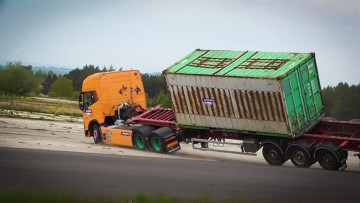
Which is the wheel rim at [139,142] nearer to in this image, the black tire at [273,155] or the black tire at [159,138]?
the black tire at [159,138]

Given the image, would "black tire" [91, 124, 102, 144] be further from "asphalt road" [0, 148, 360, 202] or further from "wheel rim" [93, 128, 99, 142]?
"asphalt road" [0, 148, 360, 202]

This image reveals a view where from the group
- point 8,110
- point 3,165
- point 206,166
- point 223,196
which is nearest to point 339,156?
point 206,166

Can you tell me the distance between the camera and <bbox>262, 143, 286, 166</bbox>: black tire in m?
19.9

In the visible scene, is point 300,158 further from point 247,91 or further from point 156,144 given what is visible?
point 156,144

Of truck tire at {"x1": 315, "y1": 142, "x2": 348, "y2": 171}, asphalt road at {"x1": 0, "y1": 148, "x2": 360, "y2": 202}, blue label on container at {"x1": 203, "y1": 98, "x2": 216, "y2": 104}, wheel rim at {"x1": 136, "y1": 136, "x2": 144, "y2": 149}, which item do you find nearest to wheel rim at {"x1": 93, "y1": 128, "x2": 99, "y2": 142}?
wheel rim at {"x1": 136, "y1": 136, "x2": 144, "y2": 149}

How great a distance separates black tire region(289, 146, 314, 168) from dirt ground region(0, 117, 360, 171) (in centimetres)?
87

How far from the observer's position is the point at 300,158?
19.2 m

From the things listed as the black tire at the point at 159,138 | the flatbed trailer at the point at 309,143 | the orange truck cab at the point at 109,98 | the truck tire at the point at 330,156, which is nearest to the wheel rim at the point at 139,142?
the black tire at the point at 159,138

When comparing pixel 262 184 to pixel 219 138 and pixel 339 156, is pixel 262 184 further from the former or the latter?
pixel 219 138

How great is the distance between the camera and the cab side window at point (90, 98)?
2548 cm

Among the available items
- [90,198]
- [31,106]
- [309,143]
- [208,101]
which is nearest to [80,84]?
[31,106]

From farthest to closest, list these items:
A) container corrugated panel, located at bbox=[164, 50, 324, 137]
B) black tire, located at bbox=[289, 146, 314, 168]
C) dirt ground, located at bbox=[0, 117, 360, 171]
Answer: dirt ground, located at bbox=[0, 117, 360, 171], container corrugated panel, located at bbox=[164, 50, 324, 137], black tire, located at bbox=[289, 146, 314, 168]

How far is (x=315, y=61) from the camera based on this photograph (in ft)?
65.5

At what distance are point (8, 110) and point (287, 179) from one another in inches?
1012
